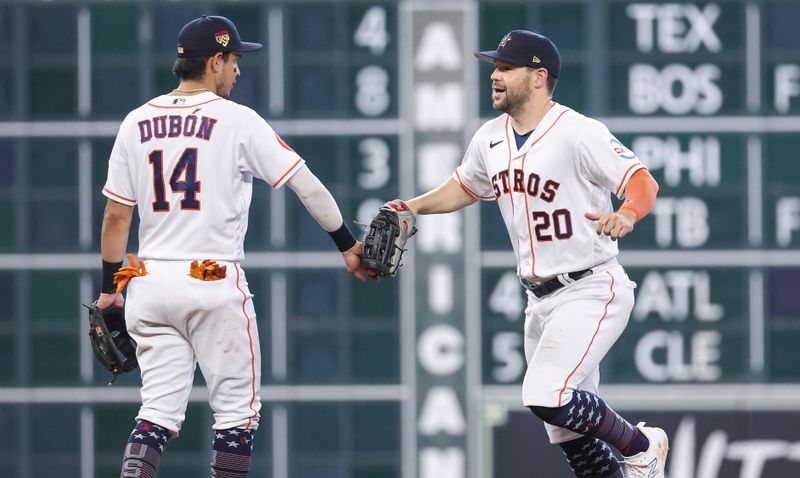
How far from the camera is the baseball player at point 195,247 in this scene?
605 cm

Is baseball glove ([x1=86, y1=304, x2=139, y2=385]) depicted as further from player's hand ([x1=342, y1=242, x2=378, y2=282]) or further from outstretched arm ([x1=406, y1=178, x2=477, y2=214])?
outstretched arm ([x1=406, y1=178, x2=477, y2=214])

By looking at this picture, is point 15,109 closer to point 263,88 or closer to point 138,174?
point 263,88

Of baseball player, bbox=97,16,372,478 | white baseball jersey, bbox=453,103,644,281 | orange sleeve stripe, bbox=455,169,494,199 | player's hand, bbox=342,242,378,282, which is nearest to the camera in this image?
baseball player, bbox=97,16,372,478

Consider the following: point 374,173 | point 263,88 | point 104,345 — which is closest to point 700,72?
point 374,173

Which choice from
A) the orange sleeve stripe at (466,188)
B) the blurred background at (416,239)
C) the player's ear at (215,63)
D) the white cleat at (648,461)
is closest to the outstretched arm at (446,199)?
the orange sleeve stripe at (466,188)

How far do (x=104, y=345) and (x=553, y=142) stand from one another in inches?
80.8

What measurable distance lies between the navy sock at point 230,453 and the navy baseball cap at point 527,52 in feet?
6.03

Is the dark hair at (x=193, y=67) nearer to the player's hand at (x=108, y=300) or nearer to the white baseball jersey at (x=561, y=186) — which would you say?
the player's hand at (x=108, y=300)

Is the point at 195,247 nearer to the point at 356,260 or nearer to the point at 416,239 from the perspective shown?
the point at 356,260

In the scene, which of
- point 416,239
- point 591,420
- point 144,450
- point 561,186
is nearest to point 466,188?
point 561,186

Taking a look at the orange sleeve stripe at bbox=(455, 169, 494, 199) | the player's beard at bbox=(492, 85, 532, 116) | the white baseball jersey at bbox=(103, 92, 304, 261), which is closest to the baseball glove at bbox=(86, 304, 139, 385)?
the white baseball jersey at bbox=(103, 92, 304, 261)

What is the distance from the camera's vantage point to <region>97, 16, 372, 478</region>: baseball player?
6.05 m

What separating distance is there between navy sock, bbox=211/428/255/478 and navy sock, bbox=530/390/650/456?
1.16 metres

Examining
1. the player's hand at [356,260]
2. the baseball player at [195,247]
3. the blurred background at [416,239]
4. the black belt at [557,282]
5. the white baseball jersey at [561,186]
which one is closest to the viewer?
the baseball player at [195,247]
